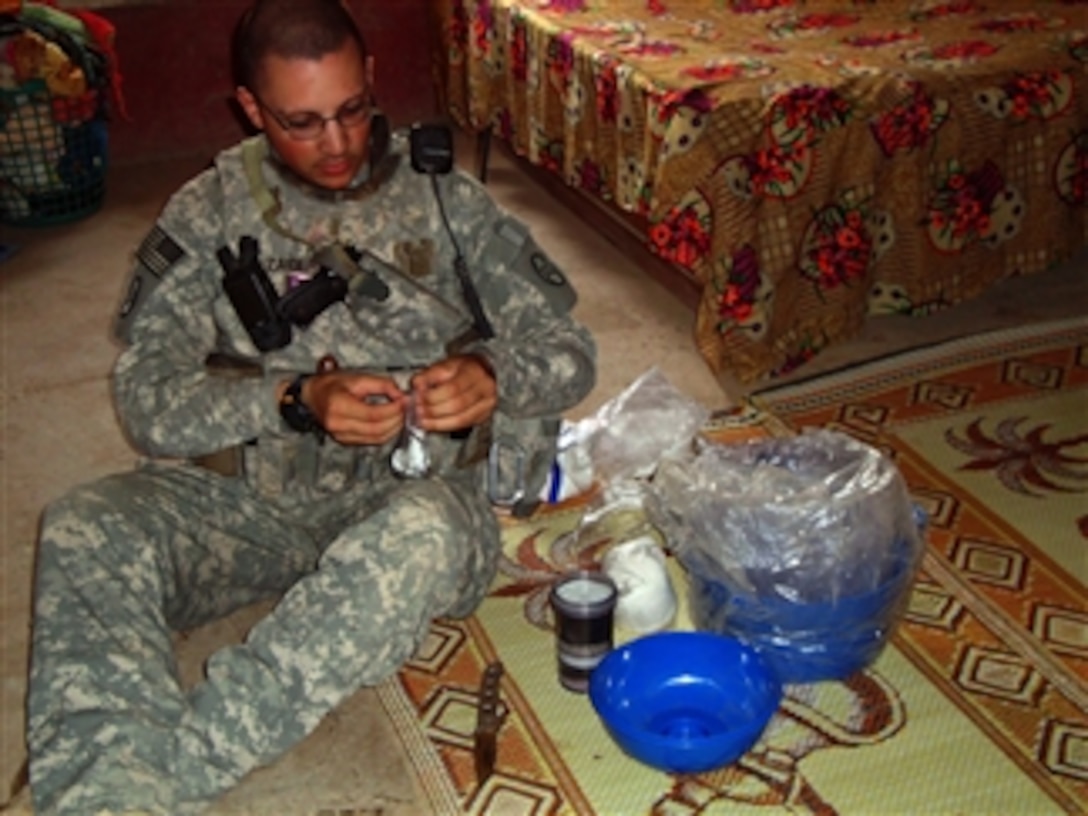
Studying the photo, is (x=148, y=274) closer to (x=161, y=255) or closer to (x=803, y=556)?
(x=161, y=255)

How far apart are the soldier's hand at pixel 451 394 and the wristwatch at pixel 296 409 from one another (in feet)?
0.46

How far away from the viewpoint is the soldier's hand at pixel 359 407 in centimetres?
150

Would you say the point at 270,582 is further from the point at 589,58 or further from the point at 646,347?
the point at 589,58

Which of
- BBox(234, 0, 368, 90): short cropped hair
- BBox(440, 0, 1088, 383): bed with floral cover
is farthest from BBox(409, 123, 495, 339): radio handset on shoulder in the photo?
BBox(440, 0, 1088, 383): bed with floral cover

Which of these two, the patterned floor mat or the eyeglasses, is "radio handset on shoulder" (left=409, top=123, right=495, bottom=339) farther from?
the patterned floor mat

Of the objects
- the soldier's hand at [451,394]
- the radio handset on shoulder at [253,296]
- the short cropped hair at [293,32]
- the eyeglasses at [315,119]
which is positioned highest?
the short cropped hair at [293,32]

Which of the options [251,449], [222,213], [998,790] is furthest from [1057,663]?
[222,213]

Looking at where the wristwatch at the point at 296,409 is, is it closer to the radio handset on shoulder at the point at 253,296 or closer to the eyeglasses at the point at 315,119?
the radio handset on shoulder at the point at 253,296

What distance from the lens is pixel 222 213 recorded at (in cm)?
171

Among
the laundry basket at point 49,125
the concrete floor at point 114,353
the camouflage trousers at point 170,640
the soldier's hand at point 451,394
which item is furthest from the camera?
the laundry basket at point 49,125

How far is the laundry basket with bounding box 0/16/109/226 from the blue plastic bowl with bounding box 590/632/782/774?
2460mm

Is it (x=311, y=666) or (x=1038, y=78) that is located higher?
(x=1038, y=78)

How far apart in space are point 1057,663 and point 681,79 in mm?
1352

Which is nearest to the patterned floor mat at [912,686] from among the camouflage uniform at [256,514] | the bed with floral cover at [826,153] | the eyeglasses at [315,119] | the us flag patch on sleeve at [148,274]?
the camouflage uniform at [256,514]
